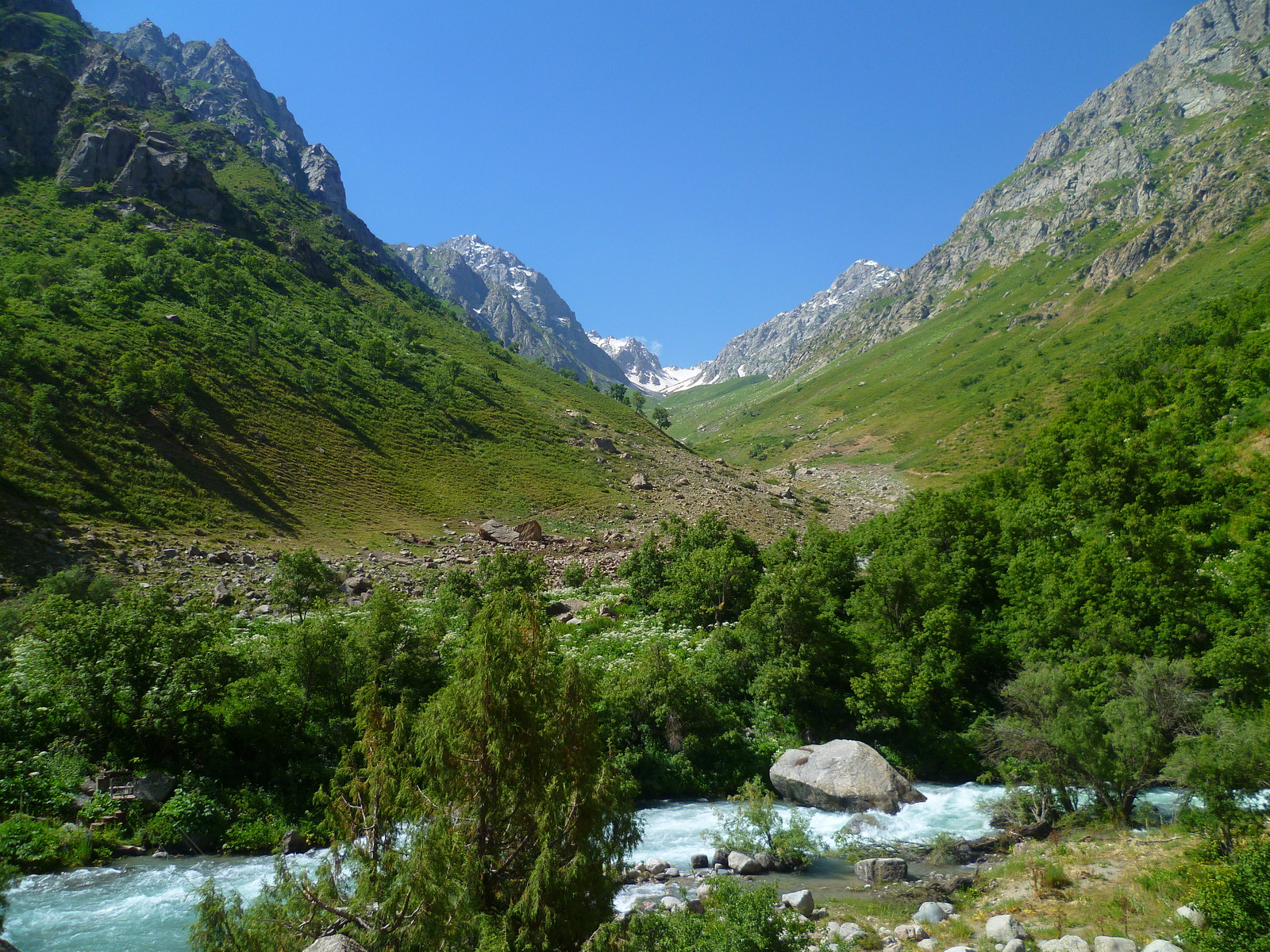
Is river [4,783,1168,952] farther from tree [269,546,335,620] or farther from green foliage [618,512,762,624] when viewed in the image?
green foliage [618,512,762,624]

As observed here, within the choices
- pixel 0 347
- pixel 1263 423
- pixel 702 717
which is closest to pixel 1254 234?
pixel 1263 423

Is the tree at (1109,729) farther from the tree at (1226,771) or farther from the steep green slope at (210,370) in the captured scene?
the steep green slope at (210,370)

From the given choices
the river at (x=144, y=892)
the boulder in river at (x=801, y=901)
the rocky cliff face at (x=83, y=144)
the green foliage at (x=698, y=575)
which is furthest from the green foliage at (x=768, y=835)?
the rocky cliff face at (x=83, y=144)

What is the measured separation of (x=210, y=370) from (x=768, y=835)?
241 ft

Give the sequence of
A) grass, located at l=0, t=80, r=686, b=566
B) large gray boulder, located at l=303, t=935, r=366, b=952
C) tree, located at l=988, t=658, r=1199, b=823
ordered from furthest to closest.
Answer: grass, located at l=0, t=80, r=686, b=566 → tree, located at l=988, t=658, r=1199, b=823 → large gray boulder, located at l=303, t=935, r=366, b=952

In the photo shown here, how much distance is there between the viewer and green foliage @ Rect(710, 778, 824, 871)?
65.1 feet

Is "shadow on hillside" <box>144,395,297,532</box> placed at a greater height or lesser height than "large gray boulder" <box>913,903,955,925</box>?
greater

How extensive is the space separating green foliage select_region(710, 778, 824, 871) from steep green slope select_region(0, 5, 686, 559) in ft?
148

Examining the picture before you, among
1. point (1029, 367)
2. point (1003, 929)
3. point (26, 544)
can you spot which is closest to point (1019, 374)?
point (1029, 367)

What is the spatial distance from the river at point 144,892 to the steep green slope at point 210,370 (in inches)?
1372

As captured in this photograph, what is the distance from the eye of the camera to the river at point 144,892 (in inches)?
562

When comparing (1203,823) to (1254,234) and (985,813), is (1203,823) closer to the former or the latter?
(985,813)

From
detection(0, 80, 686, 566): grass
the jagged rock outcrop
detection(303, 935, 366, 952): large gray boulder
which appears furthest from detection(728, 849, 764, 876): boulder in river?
the jagged rock outcrop

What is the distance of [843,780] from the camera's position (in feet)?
78.6
